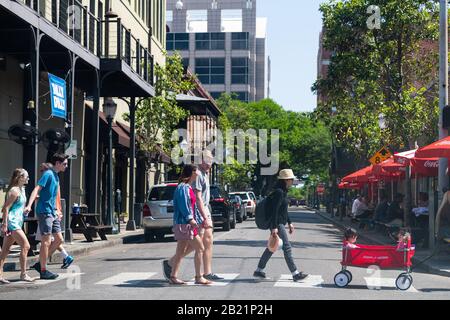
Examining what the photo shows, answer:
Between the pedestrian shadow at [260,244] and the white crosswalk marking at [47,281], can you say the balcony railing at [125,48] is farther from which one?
the white crosswalk marking at [47,281]

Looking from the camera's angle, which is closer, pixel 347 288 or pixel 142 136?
pixel 347 288

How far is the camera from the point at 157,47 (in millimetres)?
48469

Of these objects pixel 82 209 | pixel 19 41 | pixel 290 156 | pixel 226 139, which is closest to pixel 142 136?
pixel 82 209

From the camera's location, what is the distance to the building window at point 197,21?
403 feet

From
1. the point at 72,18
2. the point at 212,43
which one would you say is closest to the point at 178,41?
the point at 212,43

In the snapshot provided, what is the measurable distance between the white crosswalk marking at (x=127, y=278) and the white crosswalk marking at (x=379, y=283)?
3545mm

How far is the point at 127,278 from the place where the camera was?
45.0 ft

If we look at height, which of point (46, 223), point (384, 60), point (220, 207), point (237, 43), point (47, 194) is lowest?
point (220, 207)

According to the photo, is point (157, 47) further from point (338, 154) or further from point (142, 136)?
point (338, 154)

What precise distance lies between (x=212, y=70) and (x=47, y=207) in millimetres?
107900

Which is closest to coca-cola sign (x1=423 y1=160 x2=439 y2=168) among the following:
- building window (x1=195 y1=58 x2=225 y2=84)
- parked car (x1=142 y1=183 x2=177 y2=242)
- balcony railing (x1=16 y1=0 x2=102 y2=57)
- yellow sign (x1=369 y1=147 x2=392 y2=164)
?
yellow sign (x1=369 y1=147 x2=392 y2=164)

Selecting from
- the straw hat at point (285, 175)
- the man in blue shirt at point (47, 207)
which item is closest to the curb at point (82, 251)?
the man in blue shirt at point (47, 207)

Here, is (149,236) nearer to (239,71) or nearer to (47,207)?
(47,207)

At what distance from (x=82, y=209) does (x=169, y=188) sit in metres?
3.26
